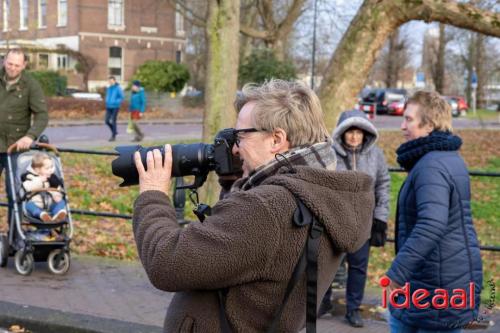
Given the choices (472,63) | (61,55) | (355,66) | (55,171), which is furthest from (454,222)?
(472,63)

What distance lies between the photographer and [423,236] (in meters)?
3.80

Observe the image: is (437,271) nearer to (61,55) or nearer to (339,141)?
(339,141)

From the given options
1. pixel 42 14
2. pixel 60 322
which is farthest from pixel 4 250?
pixel 42 14

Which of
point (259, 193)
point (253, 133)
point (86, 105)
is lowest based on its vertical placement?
point (86, 105)

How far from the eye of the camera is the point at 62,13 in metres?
48.5

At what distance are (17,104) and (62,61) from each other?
40694 mm

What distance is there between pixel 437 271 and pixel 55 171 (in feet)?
15.9

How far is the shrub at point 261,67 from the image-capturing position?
35.7 meters

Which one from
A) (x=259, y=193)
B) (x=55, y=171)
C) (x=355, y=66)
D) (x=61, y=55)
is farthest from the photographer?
(x=61, y=55)

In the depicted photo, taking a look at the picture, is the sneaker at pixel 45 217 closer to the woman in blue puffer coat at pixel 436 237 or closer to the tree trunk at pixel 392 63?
the woman in blue puffer coat at pixel 436 237

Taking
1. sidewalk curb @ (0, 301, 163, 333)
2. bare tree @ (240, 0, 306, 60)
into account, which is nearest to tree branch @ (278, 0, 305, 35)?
bare tree @ (240, 0, 306, 60)

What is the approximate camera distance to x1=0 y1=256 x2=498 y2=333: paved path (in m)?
6.06

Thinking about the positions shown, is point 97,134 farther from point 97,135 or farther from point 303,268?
point 303,268

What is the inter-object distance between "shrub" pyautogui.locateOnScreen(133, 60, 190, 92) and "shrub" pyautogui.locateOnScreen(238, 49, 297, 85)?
7318mm
